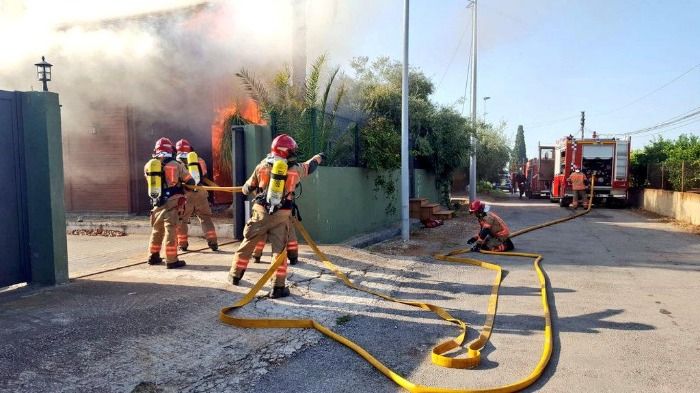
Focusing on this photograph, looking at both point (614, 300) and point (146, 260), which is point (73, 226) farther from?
point (614, 300)

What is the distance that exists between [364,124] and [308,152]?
2274 mm

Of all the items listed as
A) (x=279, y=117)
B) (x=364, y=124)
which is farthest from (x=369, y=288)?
(x=364, y=124)

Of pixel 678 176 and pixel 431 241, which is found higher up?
pixel 678 176

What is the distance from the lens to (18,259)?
201 inches

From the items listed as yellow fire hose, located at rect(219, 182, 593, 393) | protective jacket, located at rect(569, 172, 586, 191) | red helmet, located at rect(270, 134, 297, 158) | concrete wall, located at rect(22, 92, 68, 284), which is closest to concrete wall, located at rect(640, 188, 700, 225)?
protective jacket, located at rect(569, 172, 586, 191)

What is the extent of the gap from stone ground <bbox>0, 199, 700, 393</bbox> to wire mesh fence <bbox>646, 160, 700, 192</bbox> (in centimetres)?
737

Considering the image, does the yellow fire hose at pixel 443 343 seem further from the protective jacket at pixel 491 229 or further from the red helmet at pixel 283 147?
the protective jacket at pixel 491 229

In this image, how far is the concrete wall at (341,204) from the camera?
26.6ft

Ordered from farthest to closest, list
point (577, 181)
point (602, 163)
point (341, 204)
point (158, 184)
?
point (602, 163), point (577, 181), point (341, 204), point (158, 184)

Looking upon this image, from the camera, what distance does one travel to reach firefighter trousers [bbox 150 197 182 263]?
6242mm

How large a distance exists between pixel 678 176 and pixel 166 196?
45.5ft

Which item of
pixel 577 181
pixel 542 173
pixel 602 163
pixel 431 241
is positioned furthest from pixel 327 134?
pixel 542 173

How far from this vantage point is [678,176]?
1412 cm

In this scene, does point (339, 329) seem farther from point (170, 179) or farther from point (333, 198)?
point (333, 198)
